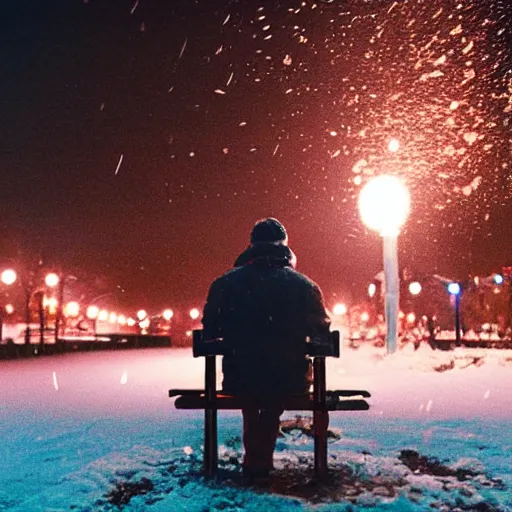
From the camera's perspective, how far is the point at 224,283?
4.92 m

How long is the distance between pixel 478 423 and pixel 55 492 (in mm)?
5034

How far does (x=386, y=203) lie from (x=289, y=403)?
319 inches

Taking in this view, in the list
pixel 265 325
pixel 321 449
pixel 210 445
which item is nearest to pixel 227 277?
pixel 265 325

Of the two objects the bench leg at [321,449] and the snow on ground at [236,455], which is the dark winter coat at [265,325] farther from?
the snow on ground at [236,455]

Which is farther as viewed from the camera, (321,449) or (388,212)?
(388,212)

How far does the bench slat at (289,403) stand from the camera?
4.61m

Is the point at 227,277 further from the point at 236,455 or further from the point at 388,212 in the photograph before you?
the point at 388,212

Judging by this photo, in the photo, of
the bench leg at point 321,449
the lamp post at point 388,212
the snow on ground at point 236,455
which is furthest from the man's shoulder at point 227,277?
the lamp post at point 388,212

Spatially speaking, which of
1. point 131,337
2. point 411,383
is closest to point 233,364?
point 411,383

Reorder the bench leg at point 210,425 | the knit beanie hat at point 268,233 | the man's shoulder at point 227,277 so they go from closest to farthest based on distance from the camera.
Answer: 1. the bench leg at point 210,425
2. the man's shoulder at point 227,277
3. the knit beanie hat at point 268,233

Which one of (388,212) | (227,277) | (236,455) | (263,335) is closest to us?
(263,335)

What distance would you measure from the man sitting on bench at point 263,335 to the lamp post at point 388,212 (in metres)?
7.29

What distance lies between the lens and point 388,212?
12.0m

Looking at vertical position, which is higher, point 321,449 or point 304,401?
point 304,401
